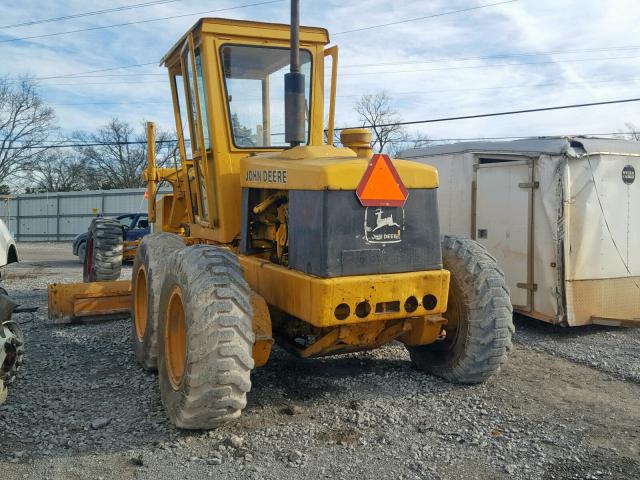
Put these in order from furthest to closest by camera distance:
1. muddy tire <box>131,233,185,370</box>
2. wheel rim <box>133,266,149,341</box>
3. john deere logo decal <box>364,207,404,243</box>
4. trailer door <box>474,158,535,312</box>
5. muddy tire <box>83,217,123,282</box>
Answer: muddy tire <box>83,217,123,282</box>
trailer door <box>474,158,535,312</box>
wheel rim <box>133,266,149,341</box>
muddy tire <box>131,233,185,370</box>
john deere logo decal <box>364,207,404,243</box>

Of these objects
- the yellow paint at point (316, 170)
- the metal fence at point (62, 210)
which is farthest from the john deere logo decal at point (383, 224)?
the metal fence at point (62, 210)

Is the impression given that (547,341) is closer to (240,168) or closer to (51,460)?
(240,168)

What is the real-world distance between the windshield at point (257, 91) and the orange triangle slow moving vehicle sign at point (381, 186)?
1532 millimetres

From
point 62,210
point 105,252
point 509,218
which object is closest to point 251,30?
point 509,218

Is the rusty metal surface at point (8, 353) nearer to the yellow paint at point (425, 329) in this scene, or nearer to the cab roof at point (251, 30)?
the cab roof at point (251, 30)

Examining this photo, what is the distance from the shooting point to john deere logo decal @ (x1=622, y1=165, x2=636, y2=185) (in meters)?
7.88

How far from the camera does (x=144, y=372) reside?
5.68m

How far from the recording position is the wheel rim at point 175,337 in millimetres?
4484

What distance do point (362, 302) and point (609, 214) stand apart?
5.15 meters

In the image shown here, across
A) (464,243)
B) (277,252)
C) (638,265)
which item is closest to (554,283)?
(638,265)

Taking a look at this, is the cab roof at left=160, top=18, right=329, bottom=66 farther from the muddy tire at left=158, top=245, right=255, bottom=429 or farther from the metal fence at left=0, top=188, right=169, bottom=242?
the metal fence at left=0, top=188, right=169, bottom=242

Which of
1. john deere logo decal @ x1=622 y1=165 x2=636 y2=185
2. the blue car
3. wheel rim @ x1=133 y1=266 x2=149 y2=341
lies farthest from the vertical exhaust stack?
the blue car

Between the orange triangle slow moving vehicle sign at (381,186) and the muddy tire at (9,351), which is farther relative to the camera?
the muddy tire at (9,351)

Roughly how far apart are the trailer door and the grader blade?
16.3ft
